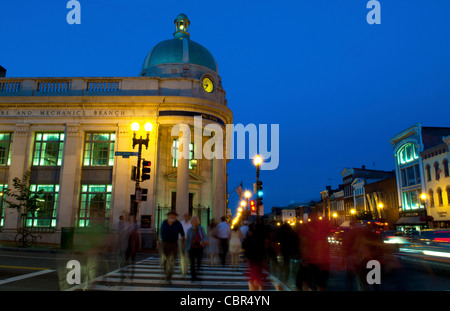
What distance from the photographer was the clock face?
3132 cm

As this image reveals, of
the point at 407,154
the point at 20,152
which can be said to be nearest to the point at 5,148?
the point at 20,152

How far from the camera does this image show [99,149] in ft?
88.7

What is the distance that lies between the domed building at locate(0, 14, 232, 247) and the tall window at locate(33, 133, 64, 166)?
7 cm

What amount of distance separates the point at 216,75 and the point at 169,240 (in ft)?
87.4

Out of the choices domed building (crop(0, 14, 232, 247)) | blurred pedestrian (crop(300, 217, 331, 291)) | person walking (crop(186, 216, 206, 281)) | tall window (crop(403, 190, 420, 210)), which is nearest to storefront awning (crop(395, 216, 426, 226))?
tall window (crop(403, 190, 420, 210))

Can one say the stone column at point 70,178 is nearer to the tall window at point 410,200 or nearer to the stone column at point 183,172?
the stone column at point 183,172

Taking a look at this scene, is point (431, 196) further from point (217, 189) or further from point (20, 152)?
point (20, 152)

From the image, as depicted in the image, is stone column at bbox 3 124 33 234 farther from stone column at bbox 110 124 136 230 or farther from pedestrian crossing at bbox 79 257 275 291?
pedestrian crossing at bbox 79 257 275 291

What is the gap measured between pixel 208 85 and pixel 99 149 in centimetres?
1110

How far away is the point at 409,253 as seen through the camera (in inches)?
629

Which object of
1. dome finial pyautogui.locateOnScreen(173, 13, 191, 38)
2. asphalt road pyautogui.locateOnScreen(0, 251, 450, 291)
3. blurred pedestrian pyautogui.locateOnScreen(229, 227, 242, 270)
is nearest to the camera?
asphalt road pyautogui.locateOnScreen(0, 251, 450, 291)

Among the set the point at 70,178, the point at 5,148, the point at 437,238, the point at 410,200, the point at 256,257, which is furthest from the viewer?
the point at 410,200

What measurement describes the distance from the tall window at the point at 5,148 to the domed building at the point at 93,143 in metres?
0.08
